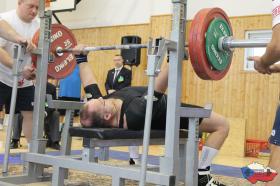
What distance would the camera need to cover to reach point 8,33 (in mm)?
2855

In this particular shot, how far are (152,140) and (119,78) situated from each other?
4259mm

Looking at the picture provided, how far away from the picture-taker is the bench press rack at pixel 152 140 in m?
2.12

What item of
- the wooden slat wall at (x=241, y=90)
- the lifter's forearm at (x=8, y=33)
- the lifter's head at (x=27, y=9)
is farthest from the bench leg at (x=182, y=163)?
the wooden slat wall at (x=241, y=90)

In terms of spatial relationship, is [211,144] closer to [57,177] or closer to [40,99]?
[57,177]

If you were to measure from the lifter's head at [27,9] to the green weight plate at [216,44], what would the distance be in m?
1.51

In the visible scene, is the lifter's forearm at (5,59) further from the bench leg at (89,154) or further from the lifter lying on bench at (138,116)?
the bench leg at (89,154)

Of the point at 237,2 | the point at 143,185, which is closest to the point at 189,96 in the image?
the point at 237,2

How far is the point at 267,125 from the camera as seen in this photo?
6.75 meters

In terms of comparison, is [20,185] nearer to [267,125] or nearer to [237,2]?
[267,125]

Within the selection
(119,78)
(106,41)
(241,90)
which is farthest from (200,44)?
(106,41)

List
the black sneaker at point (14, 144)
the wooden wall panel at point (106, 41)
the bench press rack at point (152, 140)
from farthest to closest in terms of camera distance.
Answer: the wooden wall panel at point (106, 41), the black sneaker at point (14, 144), the bench press rack at point (152, 140)

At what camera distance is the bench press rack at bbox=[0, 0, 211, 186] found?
6.97ft

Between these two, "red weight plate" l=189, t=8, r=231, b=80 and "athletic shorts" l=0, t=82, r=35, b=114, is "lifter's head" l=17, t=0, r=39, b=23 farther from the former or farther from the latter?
"red weight plate" l=189, t=8, r=231, b=80

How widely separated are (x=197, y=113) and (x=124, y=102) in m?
0.51
